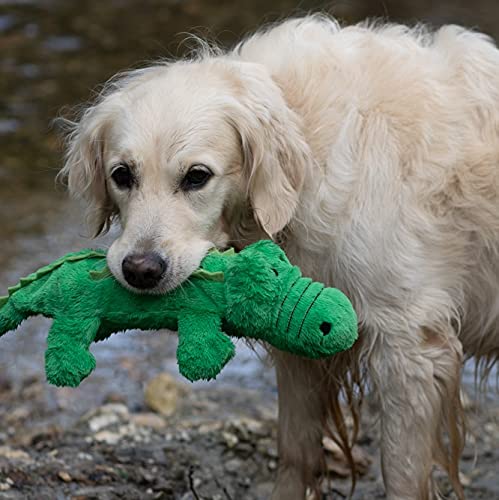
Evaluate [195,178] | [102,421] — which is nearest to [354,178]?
[195,178]

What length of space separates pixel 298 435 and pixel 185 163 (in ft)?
4.55

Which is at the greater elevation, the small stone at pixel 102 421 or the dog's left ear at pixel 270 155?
the dog's left ear at pixel 270 155

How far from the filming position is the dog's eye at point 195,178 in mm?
3592

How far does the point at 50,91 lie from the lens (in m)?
10.3

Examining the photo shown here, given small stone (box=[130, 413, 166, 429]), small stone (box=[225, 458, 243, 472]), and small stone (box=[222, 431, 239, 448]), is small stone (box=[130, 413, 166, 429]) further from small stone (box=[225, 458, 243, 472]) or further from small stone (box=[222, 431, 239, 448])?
small stone (box=[225, 458, 243, 472])

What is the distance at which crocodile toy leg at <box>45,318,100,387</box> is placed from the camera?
3.29m

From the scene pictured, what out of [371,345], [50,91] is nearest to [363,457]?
[371,345]

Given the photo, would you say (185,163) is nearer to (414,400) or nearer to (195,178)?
(195,178)

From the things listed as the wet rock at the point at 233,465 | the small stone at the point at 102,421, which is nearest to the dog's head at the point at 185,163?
the wet rock at the point at 233,465

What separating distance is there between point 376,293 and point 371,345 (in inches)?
7.6

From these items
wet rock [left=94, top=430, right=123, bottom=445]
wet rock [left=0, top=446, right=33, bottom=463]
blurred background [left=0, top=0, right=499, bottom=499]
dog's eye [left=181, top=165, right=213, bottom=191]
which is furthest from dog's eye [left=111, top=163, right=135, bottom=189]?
wet rock [left=94, top=430, right=123, bottom=445]

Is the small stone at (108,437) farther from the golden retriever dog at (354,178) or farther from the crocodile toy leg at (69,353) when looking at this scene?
the crocodile toy leg at (69,353)

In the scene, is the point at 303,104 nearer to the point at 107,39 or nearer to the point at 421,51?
the point at 421,51

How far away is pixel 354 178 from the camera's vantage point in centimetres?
380
